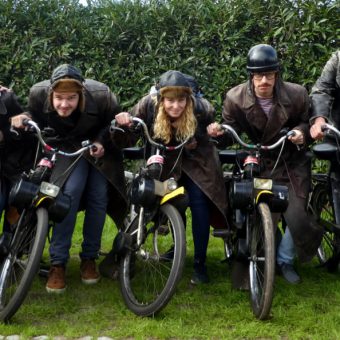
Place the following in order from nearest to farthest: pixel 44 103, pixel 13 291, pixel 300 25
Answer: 1. pixel 13 291
2. pixel 44 103
3. pixel 300 25

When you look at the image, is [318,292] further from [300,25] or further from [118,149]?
[300,25]

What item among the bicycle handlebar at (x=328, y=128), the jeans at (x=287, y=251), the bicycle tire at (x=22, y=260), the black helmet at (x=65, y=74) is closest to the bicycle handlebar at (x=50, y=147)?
the black helmet at (x=65, y=74)

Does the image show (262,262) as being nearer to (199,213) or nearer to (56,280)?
(199,213)

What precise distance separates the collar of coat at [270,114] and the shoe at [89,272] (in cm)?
163


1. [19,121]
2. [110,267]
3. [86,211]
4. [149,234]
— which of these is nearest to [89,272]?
[110,267]

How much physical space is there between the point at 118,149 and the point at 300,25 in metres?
3.09

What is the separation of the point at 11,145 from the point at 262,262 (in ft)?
6.79

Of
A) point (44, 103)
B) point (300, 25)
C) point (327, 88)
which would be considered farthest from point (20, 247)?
point (300, 25)

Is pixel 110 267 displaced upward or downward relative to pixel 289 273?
upward

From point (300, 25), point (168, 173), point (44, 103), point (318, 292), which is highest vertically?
point (300, 25)

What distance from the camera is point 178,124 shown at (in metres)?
4.50

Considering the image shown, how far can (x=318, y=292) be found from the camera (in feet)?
15.2

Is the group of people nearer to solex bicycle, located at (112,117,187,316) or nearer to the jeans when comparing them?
the jeans

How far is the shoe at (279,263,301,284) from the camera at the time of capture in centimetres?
485
